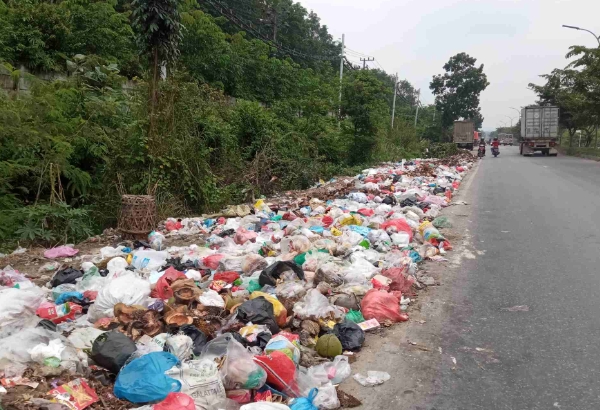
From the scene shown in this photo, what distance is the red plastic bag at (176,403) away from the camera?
7.85 ft

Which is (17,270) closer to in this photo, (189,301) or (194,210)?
A: (189,301)

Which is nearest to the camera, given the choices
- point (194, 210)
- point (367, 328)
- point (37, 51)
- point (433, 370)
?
point (433, 370)

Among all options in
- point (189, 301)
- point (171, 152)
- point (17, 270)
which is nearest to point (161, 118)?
point (171, 152)

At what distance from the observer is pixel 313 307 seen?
3707 mm

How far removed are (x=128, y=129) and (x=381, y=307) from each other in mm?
6305

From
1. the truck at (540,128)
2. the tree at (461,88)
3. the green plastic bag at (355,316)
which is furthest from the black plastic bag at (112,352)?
the tree at (461,88)

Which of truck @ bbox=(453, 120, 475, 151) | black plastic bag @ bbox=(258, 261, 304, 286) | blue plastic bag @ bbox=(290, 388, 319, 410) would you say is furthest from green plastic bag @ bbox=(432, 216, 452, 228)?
truck @ bbox=(453, 120, 475, 151)

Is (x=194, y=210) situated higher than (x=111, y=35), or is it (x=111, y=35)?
(x=111, y=35)

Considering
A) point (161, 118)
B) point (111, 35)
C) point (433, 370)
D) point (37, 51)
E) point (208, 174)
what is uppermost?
point (111, 35)

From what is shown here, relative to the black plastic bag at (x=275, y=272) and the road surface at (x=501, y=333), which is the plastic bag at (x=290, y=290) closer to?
the black plastic bag at (x=275, y=272)

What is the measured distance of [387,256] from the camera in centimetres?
543

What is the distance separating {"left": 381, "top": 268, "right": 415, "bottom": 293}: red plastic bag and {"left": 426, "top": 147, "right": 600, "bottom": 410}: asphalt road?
40 centimetres

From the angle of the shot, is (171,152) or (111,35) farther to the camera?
Result: (111,35)

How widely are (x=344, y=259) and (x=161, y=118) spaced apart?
4767 millimetres
